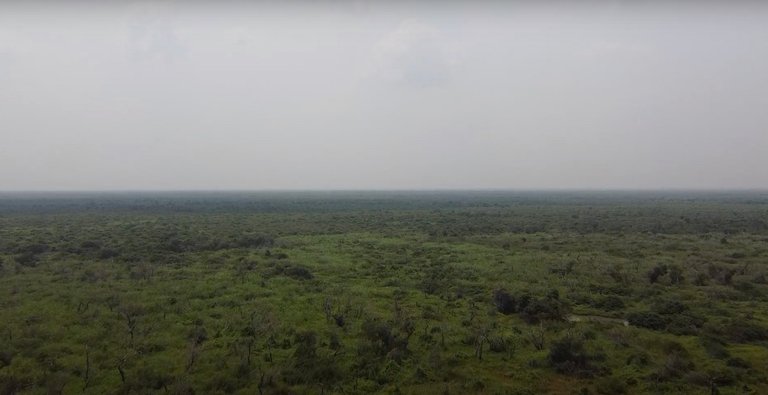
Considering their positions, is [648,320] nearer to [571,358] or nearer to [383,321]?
[571,358]

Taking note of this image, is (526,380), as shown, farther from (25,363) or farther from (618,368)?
(25,363)

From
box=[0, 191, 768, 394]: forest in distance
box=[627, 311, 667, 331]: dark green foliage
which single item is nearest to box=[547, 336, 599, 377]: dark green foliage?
box=[0, 191, 768, 394]: forest in distance

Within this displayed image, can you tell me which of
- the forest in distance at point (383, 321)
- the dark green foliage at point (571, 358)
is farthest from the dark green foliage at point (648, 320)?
the dark green foliage at point (571, 358)

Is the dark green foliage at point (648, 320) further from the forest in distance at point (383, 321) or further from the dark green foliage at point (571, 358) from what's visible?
the dark green foliage at point (571, 358)

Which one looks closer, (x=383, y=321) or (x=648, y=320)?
(x=383, y=321)

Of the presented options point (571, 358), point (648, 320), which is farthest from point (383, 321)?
point (648, 320)

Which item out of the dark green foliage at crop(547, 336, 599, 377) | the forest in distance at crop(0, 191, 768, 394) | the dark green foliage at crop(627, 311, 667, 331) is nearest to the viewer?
the forest in distance at crop(0, 191, 768, 394)

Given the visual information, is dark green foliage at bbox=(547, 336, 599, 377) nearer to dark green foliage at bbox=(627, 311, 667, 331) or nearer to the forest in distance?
the forest in distance

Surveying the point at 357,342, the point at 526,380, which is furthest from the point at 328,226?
the point at 526,380
